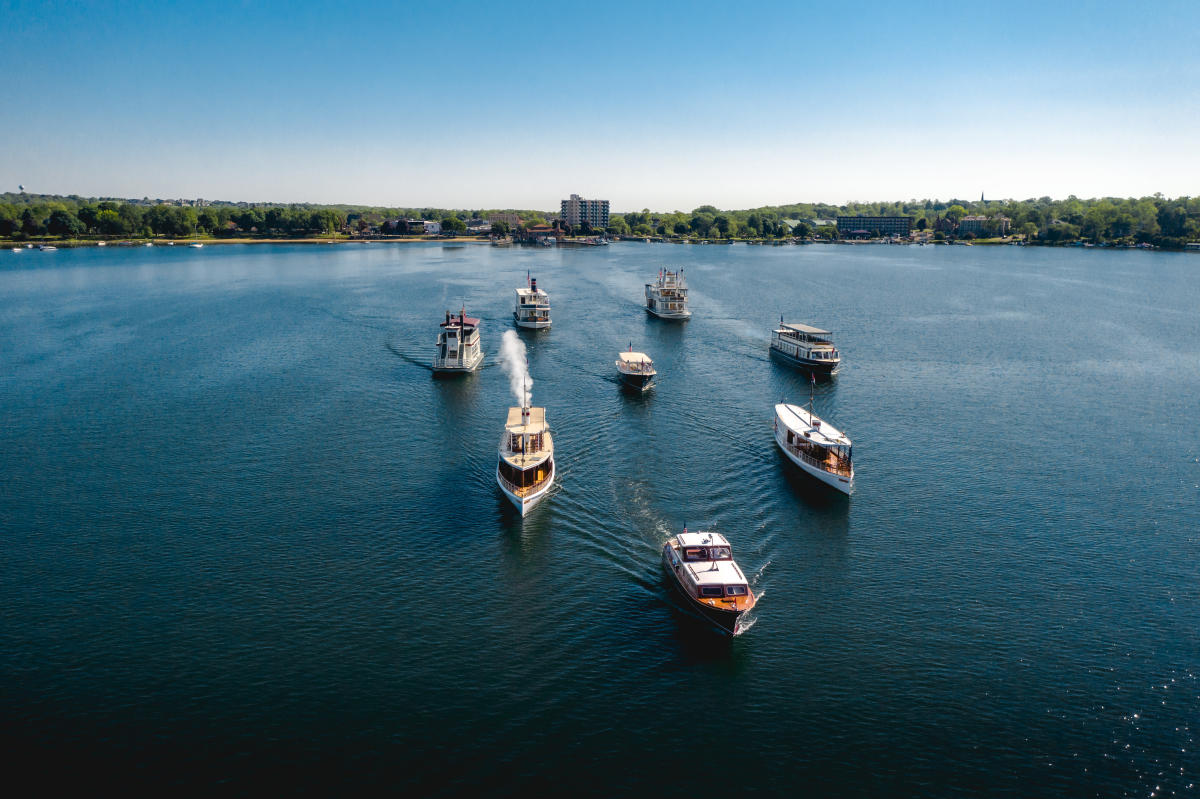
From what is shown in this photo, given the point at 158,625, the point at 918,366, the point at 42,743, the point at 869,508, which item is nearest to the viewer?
the point at 42,743

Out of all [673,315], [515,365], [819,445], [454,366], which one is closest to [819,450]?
[819,445]

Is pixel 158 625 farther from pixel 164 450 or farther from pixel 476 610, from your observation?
pixel 164 450

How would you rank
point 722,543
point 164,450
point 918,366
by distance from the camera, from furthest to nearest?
point 918,366 → point 164,450 → point 722,543

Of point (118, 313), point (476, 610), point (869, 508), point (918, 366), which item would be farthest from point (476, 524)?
point (118, 313)

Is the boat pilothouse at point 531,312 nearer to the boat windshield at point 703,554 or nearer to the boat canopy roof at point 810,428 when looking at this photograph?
the boat canopy roof at point 810,428

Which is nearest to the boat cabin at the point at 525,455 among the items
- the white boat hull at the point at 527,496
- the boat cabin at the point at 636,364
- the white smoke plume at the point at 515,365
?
the white boat hull at the point at 527,496

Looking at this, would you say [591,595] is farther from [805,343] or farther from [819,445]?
[805,343]
